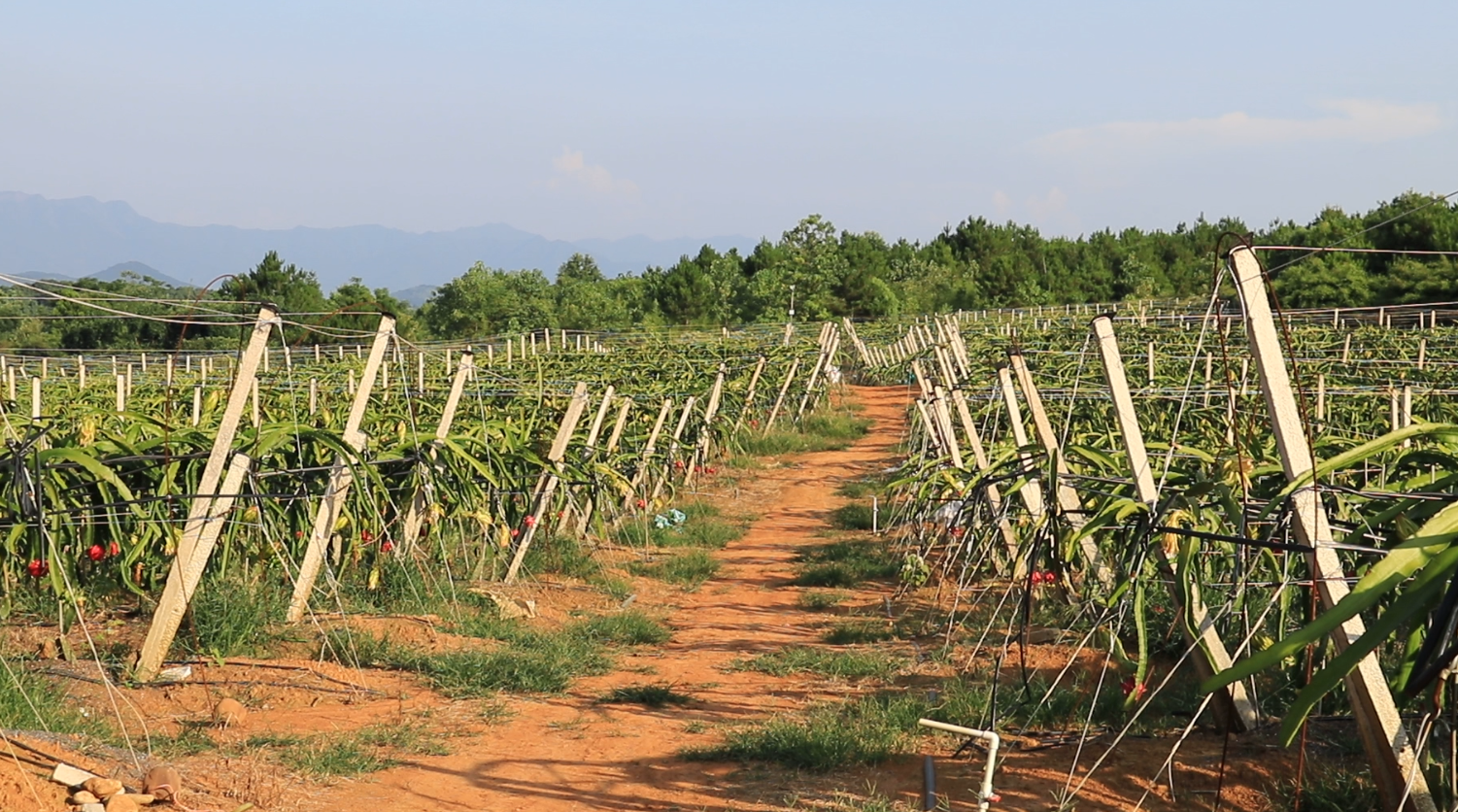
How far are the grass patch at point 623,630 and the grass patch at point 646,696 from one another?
4.41 feet

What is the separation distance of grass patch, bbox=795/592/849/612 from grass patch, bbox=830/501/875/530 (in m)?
3.19

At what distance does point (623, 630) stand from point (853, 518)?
5.16m

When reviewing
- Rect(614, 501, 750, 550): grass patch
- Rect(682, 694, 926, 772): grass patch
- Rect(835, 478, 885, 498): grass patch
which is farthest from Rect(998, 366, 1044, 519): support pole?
Rect(835, 478, 885, 498): grass patch

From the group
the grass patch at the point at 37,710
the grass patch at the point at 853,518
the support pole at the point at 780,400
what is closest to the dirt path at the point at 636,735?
the grass patch at the point at 37,710

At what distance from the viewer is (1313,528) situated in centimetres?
336

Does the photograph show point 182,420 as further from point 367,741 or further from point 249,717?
point 367,741

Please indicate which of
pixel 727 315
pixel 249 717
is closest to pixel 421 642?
pixel 249 717

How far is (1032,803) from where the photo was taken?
442cm

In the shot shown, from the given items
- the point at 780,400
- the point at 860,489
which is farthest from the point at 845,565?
the point at 780,400

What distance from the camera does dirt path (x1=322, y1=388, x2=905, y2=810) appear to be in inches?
186

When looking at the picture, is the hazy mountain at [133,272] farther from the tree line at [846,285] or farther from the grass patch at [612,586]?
the grass patch at [612,586]

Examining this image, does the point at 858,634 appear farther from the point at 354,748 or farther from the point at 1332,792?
the point at 1332,792

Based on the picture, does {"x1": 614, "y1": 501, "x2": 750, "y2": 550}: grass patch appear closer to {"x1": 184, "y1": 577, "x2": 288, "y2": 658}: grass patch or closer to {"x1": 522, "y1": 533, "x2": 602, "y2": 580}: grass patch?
{"x1": 522, "y1": 533, "x2": 602, "y2": 580}: grass patch

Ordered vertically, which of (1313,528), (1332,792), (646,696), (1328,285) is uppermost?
(1328,285)
